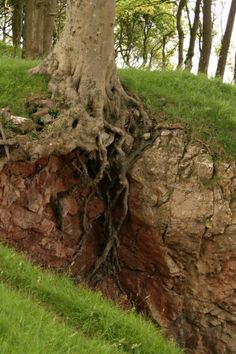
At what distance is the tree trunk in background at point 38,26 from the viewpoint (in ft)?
44.5

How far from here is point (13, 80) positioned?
941cm

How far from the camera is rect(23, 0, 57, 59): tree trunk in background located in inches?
535

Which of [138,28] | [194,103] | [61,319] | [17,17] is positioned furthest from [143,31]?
[61,319]

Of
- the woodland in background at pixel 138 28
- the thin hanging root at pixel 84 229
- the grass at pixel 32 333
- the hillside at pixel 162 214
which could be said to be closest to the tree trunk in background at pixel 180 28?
the woodland in background at pixel 138 28

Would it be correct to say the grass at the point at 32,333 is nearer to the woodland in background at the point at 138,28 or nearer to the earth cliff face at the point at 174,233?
the earth cliff face at the point at 174,233

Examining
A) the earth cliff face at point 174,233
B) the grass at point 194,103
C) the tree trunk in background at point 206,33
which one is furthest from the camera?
the tree trunk in background at point 206,33

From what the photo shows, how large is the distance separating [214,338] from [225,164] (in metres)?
2.82

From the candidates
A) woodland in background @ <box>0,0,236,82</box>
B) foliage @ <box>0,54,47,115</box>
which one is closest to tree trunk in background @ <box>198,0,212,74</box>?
woodland in background @ <box>0,0,236,82</box>

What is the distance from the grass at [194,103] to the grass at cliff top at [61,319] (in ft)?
12.4

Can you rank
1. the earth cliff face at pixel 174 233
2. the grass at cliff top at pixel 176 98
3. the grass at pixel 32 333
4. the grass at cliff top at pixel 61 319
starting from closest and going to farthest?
the grass at pixel 32 333 < the grass at cliff top at pixel 61 319 < the earth cliff face at pixel 174 233 < the grass at cliff top at pixel 176 98

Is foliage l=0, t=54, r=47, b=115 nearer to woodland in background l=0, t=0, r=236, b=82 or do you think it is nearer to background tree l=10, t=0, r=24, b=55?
woodland in background l=0, t=0, r=236, b=82

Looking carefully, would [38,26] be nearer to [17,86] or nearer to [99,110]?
[17,86]

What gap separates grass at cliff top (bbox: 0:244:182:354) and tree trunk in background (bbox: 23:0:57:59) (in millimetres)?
7964

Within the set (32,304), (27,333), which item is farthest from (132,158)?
(27,333)
